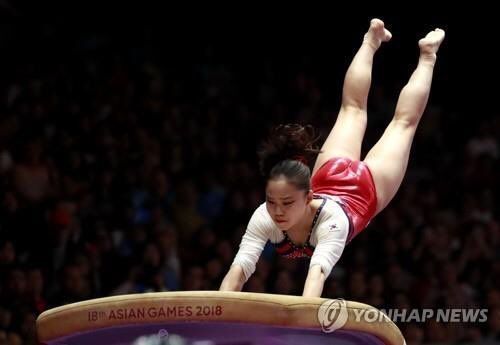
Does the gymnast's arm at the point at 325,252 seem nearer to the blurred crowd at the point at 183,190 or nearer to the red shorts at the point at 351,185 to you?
the red shorts at the point at 351,185

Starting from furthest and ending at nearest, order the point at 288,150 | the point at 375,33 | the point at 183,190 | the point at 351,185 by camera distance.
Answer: the point at 183,190
the point at 375,33
the point at 351,185
the point at 288,150

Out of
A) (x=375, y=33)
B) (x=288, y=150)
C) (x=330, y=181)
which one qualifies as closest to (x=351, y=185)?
(x=330, y=181)

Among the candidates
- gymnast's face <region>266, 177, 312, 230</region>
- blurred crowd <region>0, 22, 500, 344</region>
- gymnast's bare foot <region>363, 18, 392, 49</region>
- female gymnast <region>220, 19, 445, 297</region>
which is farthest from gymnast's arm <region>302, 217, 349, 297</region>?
blurred crowd <region>0, 22, 500, 344</region>

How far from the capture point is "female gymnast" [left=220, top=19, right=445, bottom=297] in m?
4.06

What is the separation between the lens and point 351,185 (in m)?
4.70

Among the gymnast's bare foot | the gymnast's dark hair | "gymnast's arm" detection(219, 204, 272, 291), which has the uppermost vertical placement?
the gymnast's bare foot

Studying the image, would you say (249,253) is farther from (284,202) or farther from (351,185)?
(351,185)

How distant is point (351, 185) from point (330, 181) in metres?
0.11

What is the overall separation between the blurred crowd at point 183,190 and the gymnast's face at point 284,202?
2045 mm

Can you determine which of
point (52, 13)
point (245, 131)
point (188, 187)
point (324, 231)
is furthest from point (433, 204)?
point (324, 231)

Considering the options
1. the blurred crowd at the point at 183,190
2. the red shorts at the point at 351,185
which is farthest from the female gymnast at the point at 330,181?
the blurred crowd at the point at 183,190

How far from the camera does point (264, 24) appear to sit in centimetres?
982

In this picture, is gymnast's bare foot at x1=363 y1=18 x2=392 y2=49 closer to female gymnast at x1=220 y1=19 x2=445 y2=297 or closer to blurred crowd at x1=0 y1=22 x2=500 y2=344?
female gymnast at x1=220 y1=19 x2=445 y2=297

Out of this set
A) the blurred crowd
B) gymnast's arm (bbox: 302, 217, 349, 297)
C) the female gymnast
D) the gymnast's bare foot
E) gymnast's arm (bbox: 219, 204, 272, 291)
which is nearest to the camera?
gymnast's arm (bbox: 302, 217, 349, 297)
